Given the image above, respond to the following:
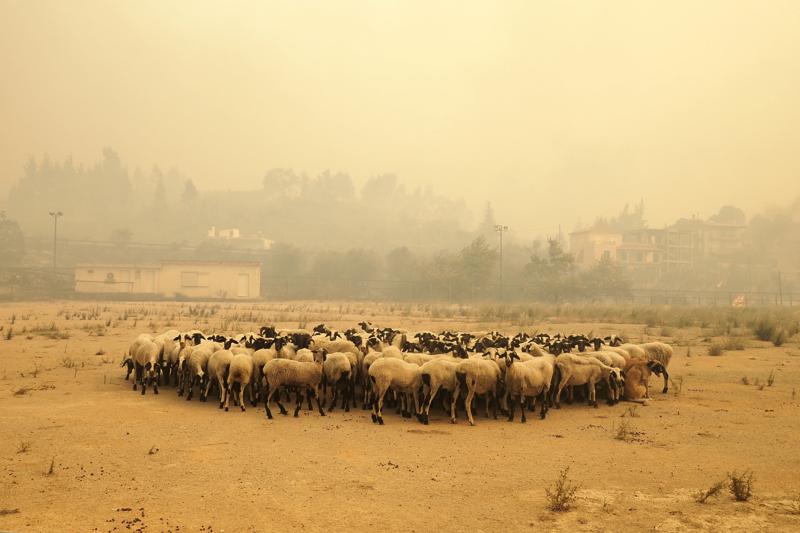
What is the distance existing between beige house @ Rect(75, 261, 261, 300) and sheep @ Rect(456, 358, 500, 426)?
65.9 metres

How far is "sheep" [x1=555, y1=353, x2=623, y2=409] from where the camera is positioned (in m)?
13.4

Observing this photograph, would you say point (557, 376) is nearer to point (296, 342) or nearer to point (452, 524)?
point (296, 342)

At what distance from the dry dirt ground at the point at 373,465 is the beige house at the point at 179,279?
62327 millimetres

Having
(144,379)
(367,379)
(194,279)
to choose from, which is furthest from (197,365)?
(194,279)

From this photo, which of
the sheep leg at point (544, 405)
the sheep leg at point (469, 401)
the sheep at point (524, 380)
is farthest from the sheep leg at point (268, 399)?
the sheep leg at point (544, 405)

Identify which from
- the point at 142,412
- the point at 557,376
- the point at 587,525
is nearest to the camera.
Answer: the point at 587,525

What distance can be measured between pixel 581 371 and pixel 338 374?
18.2ft

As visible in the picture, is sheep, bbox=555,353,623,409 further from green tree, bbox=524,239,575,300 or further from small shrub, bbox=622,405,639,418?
green tree, bbox=524,239,575,300

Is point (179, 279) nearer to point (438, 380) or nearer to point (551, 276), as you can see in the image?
point (551, 276)

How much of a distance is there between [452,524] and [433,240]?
16699 centimetres

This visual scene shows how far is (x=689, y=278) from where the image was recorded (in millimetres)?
108812

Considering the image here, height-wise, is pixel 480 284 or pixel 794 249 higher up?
pixel 794 249

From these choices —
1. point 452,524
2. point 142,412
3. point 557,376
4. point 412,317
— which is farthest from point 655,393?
point 412,317

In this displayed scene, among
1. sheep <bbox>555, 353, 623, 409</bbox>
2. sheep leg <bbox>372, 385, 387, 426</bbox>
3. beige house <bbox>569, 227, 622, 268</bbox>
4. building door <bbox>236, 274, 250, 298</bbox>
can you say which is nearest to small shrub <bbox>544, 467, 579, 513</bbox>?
sheep leg <bbox>372, 385, 387, 426</bbox>
